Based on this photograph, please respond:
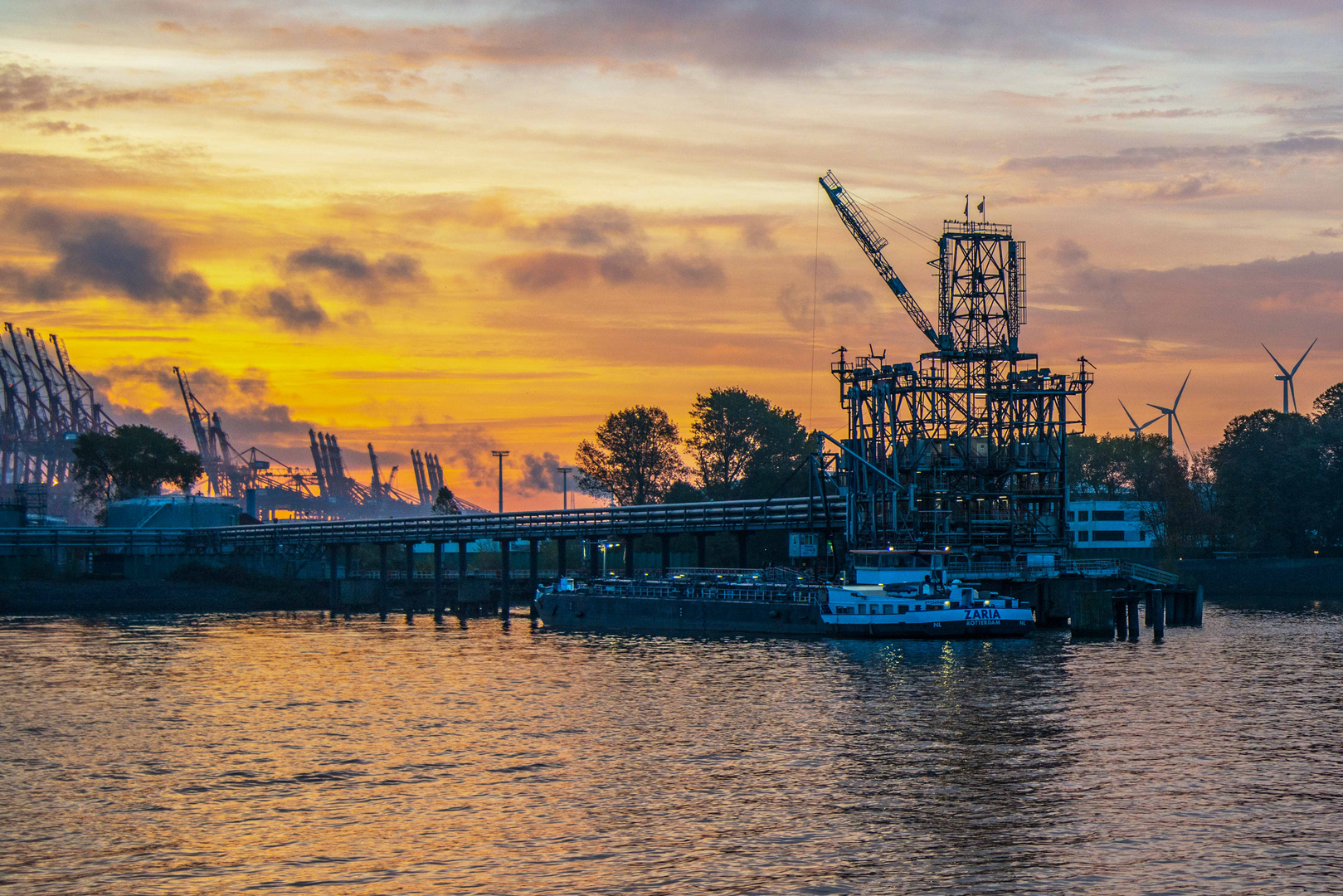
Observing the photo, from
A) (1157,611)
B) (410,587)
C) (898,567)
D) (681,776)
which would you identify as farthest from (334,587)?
(681,776)

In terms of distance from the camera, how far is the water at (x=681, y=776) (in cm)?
3644

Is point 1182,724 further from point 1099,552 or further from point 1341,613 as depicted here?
point 1099,552

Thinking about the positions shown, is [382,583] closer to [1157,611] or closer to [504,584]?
[504,584]

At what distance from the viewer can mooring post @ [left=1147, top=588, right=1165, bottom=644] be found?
102 m

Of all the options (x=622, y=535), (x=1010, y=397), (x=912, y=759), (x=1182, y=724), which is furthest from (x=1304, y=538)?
(x=912, y=759)

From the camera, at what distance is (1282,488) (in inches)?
7106

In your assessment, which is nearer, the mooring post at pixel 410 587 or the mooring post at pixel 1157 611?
the mooring post at pixel 1157 611

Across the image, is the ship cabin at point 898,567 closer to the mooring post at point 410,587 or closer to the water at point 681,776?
the water at point 681,776

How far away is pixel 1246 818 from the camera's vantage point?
137ft

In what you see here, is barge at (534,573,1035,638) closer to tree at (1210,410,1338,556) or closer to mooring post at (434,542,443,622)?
mooring post at (434,542,443,622)

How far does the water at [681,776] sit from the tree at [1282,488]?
101 m

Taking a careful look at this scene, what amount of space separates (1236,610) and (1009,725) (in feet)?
292

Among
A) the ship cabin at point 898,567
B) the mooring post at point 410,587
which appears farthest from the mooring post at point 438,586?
the ship cabin at point 898,567

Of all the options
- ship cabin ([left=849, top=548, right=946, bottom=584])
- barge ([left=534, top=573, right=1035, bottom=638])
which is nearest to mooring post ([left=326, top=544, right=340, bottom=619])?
barge ([left=534, top=573, right=1035, bottom=638])
